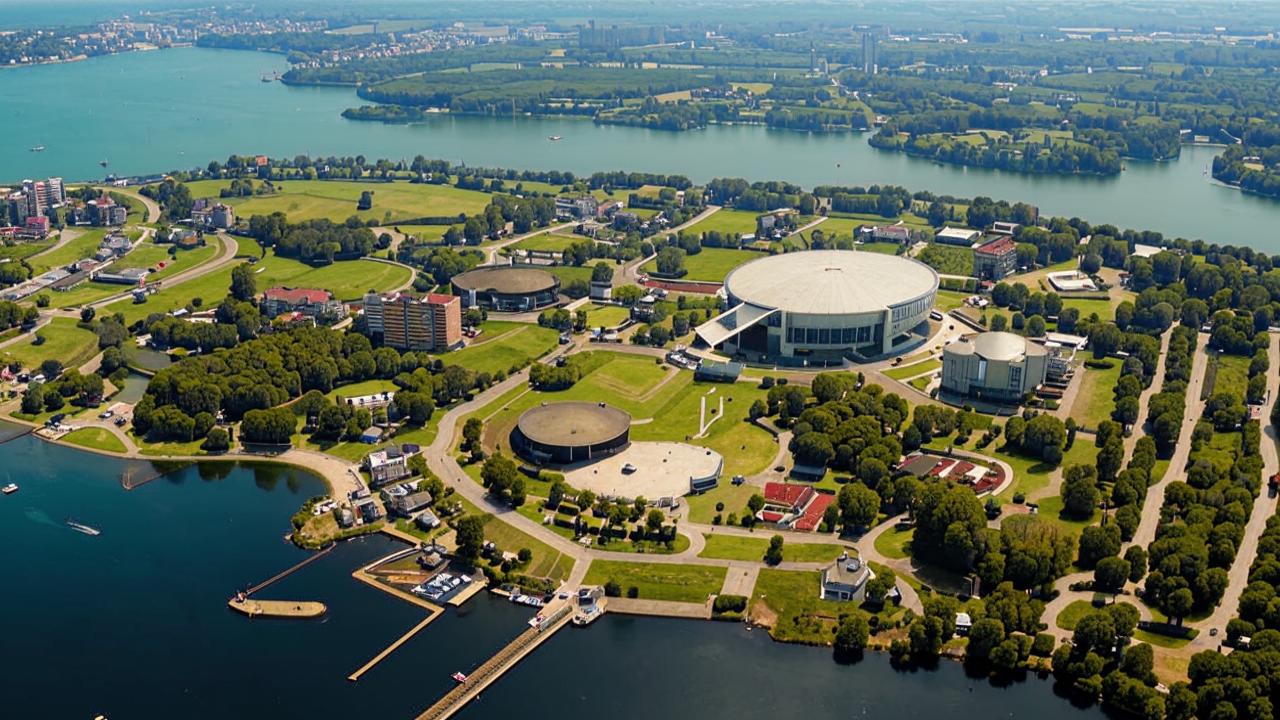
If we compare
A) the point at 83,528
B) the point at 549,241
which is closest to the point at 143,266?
the point at 549,241

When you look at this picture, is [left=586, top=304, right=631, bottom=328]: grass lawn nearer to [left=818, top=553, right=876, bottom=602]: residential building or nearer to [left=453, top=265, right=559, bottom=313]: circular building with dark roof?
[left=453, top=265, right=559, bottom=313]: circular building with dark roof

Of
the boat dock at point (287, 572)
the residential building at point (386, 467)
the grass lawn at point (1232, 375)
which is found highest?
the grass lawn at point (1232, 375)

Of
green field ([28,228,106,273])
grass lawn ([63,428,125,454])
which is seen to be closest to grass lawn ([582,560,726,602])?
grass lawn ([63,428,125,454])

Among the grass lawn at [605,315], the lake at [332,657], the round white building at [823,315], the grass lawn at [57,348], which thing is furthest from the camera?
the grass lawn at [605,315]

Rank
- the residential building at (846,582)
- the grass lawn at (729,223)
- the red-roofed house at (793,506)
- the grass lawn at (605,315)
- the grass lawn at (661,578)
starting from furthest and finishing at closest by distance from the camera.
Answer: the grass lawn at (729,223), the grass lawn at (605,315), the red-roofed house at (793,506), the grass lawn at (661,578), the residential building at (846,582)

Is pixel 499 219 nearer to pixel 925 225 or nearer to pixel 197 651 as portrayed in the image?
pixel 925 225

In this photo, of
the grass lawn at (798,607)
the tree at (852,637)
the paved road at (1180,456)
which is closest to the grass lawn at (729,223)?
the paved road at (1180,456)

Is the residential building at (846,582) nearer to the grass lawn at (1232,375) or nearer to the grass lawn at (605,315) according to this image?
the grass lawn at (1232,375)

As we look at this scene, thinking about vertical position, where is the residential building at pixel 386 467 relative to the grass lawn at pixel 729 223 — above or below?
below
